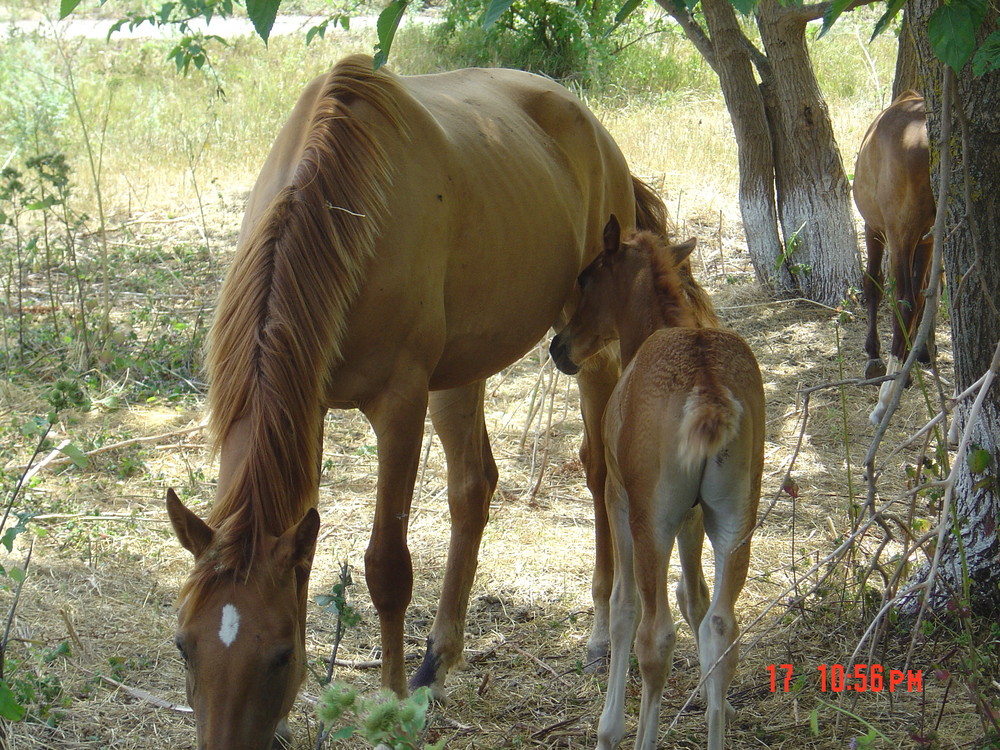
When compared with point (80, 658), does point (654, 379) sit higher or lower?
higher

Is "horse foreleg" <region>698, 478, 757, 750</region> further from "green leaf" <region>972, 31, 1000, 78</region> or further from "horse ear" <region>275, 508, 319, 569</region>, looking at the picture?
"green leaf" <region>972, 31, 1000, 78</region>

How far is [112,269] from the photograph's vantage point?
23.7 ft

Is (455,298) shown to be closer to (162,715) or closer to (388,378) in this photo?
(388,378)

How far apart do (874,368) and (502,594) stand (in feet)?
10.9

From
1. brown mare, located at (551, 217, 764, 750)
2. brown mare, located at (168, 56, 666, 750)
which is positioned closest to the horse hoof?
brown mare, located at (168, 56, 666, 750)

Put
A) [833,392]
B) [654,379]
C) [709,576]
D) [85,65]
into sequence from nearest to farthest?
[654,379], [709,576], [833,392], [85,65]

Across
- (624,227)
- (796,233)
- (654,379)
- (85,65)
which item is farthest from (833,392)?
(85,65)

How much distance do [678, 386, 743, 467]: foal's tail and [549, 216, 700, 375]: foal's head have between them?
0.77 meters

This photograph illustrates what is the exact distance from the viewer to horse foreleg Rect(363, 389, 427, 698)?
2855 millimetres

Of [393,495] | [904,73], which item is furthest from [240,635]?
[904,73]

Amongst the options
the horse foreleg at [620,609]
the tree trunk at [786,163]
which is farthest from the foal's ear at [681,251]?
the tree trunk at [786,163]

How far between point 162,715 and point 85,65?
1278cm

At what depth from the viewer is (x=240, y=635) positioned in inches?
78.0

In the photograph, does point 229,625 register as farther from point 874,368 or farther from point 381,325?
point 874,368
